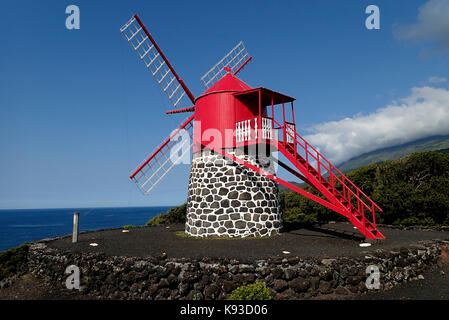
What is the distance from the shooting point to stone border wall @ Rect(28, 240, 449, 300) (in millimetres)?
7516

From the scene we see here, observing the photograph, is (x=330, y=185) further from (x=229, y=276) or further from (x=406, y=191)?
(x=406, y=191)

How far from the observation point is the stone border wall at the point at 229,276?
7516 mm

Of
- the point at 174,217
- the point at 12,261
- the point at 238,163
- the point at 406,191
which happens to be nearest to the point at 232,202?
the point at 238,163

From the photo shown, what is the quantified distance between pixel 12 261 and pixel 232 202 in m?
10.1

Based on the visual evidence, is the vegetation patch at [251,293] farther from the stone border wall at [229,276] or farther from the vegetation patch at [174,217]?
the vegetation patch at [174,217]

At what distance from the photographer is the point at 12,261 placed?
1184cm

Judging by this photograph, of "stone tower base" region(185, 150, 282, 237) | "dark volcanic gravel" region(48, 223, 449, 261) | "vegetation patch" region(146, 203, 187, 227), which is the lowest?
"vegetation patch" region(146, 203, 187, 227)

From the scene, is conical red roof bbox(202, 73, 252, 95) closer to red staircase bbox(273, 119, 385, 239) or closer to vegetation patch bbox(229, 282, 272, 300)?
red staircase bbox(273, 119, 385, 239)

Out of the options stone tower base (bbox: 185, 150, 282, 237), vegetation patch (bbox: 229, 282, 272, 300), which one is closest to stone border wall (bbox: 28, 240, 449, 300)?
vegetation patch (bbox: 229, 282, 272, 300)

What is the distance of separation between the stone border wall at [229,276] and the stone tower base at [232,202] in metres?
5.06

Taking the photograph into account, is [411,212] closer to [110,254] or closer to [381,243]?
[381,243]

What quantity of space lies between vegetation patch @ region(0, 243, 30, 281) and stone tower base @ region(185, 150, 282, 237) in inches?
292

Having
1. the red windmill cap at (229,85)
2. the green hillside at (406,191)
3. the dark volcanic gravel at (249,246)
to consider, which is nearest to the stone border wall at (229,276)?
the dark volcanic gravel at (249,246)
